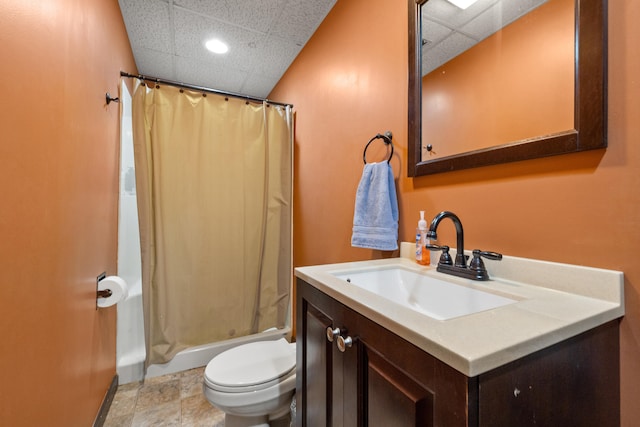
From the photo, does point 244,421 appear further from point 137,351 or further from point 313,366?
point 137,351

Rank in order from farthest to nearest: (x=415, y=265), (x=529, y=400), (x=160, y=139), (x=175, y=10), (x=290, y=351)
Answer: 1. (x=160, y=139)
2. (x=175, y=10)
3. (x=290, y=351)
4. (x=415, y=265)
5. (x=529, y=400)

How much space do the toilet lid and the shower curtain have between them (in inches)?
27.7

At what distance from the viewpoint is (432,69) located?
1.06m

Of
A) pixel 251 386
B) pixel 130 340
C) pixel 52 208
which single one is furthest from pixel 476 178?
pixel 130 340

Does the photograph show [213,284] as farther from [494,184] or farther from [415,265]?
[494,184]

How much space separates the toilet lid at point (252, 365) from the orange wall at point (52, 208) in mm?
522

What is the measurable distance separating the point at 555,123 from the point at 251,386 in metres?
1.42

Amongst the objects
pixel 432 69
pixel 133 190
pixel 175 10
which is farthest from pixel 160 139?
pixel 432 69

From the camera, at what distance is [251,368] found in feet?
4.04

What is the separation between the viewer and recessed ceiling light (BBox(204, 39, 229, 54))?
196 centimetres

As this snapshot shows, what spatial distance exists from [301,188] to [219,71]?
4.29 feet

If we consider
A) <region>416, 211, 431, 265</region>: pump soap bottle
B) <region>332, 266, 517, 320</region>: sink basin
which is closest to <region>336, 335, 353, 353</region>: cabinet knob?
<region>332, 266, 517, 320</region>: sink basin

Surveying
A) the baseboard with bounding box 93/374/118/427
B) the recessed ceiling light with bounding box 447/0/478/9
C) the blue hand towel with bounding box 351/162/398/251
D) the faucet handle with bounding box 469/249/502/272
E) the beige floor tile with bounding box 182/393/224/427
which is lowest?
the beige floor tile with bounding box 182/393/224/427

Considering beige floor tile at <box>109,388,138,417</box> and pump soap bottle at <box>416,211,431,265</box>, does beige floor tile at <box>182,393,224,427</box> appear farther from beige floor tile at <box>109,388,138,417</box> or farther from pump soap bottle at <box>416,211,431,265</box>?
pump soap bottle at <box>416,211,431,265</box>
